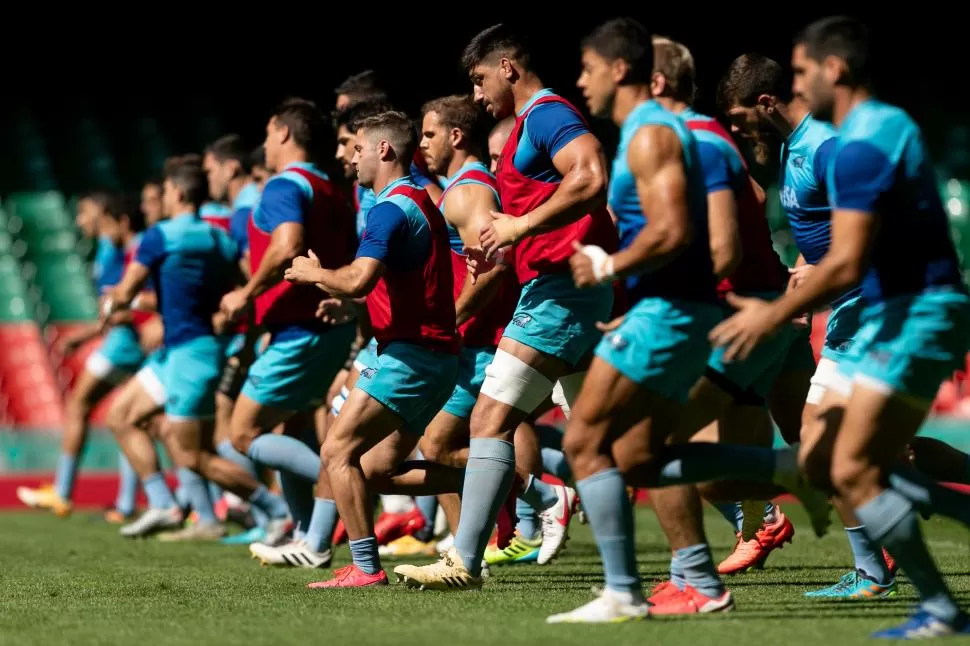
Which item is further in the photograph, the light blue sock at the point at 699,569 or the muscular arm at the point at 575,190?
the muscular arm at the point at 575,190

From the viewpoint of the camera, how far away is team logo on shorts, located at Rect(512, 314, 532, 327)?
612 cm

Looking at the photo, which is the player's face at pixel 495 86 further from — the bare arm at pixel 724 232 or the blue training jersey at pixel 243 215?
the blue training jersey at pixel 243 215

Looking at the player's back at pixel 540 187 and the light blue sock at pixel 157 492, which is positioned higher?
the player's back at pixel 540 187

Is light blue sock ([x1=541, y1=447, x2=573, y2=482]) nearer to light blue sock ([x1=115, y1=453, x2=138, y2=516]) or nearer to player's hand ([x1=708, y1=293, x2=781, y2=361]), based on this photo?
player's hand ([x1=708, y1=293, x2=781, y2=361])

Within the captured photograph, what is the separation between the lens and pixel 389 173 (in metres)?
6.74

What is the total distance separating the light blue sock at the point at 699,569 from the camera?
5.36m

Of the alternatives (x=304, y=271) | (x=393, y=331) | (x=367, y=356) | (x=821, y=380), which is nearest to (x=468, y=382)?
(x=367, y=356)

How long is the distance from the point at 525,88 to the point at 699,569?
2.22 meters

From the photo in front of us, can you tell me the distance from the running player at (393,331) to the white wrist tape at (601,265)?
1.56m

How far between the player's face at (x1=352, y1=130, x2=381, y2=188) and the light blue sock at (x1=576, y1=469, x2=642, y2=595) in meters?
2.23

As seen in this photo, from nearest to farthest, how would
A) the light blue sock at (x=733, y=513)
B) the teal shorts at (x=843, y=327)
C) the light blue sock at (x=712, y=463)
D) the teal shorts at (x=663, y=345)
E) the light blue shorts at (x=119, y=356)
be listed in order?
the teal shorts at (x=663, y=345), the light blue sock at (x=712, y=463), the teal shorts at (x=843, y=327), the light blue sock at (x=733, y=513), the light blue shorts at (x=119, y=356)

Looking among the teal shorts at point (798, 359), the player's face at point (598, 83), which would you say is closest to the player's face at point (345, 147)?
the teal shorts at point (798, 359)

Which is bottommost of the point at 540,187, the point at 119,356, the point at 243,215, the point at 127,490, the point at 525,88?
the point at 127,490

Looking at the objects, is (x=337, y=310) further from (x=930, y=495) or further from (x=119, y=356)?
(x=119, y=356)
